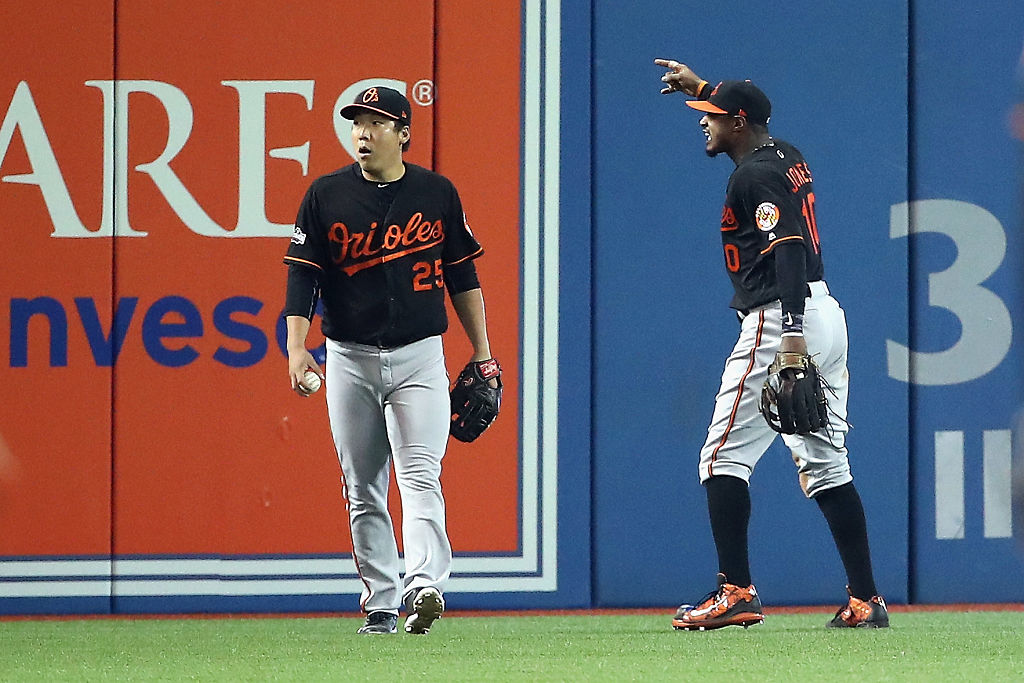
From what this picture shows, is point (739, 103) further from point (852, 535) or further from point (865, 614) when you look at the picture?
point (865, 614)

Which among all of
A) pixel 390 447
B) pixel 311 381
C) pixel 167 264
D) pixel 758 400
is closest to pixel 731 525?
pixel 758 400

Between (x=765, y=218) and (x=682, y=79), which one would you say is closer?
(x=765, y=218)

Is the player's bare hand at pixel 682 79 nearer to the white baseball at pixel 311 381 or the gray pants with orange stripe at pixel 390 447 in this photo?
the gray pants with orange stripe at pixel 390 447

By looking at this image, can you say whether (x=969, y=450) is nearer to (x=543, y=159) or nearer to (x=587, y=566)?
(x=587, y=566)

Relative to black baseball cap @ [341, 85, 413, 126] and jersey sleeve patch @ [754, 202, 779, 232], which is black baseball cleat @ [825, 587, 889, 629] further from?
black baseball cap @ [341, 85, 413, 126]

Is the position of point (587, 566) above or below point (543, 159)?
below

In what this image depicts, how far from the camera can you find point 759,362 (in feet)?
15.4

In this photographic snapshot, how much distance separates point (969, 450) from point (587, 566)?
61.2 inches

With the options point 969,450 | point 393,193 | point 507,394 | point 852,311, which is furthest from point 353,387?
point 969,450

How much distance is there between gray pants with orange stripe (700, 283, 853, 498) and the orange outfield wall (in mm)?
1469

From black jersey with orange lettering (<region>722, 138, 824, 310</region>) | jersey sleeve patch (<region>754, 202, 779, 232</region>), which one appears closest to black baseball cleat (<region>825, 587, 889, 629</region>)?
black jersey with orange lettering (<region>722, 138, 824, 310</region>)

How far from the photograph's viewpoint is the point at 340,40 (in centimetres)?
581

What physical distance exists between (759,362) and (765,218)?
0.45m

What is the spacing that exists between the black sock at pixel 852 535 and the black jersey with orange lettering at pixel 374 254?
1.35 m
